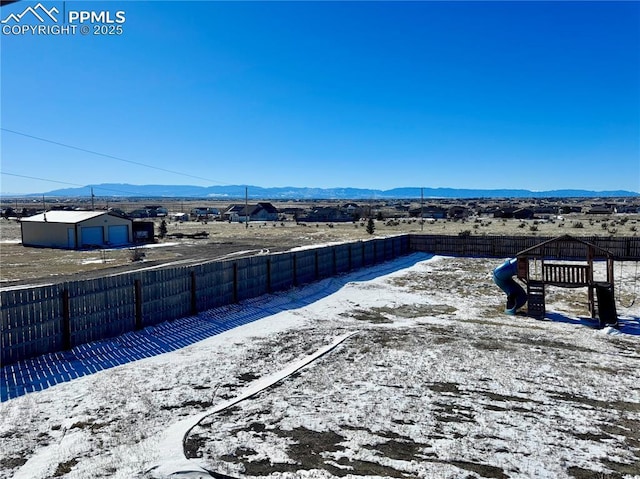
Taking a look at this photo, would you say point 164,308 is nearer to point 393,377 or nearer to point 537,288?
point 393,377

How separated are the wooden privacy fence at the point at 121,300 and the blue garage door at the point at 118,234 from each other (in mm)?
28692

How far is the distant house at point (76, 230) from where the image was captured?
39781 millimetres

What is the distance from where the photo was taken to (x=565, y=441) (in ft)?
22.2

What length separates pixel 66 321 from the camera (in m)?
10.7

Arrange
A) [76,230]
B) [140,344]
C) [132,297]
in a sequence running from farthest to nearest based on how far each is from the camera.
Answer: [76,230] → [132,297] → [140,344]

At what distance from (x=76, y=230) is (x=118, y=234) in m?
4.15

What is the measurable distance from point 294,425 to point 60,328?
6379mm

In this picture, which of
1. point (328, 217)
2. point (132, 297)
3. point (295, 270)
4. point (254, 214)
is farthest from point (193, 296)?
point (254, 214)

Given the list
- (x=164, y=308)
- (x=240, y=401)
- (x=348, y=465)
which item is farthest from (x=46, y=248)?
(x=348, y=465)

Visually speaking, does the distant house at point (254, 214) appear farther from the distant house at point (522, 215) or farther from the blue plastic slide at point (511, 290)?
the blue plastic slide at point (511, 290)

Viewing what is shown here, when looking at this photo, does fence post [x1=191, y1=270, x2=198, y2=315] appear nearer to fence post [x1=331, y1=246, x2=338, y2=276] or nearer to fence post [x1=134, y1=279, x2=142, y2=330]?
fence post [x1=134, y1=279, x2=142, y2=330]

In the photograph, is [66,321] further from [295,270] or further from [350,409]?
[295,270]

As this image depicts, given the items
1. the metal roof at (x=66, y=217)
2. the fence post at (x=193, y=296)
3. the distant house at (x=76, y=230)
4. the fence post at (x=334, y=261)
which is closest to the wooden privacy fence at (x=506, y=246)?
the fence post at (x=334, y=261)

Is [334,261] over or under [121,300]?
under
